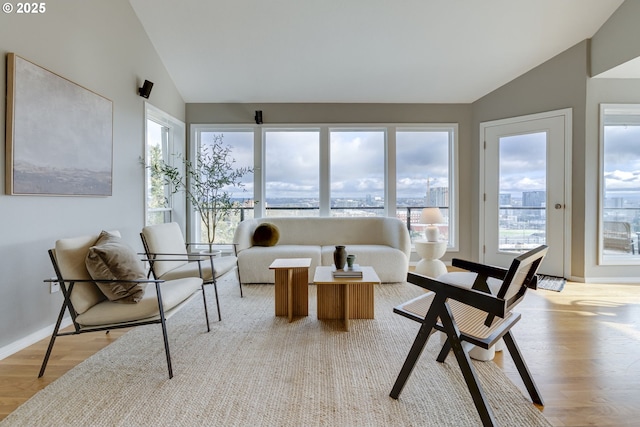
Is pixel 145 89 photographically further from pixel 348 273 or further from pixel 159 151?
pixel 348 273

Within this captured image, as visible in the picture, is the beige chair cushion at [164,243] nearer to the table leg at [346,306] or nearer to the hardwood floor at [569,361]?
the hardwood floor at [569,361]

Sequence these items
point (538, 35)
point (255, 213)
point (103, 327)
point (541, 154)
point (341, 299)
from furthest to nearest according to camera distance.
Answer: point (255, 213) → point (541, 154) → point (538, 35) → point (341, 299) → point (103, 327)

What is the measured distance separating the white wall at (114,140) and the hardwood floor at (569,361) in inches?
15.2

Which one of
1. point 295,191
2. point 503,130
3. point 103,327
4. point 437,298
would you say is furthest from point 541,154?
point 103,327

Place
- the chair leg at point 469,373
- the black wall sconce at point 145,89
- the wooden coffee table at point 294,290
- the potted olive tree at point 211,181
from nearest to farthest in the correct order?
1. the chair leg at point 469,373
2. the wooden coffee table at point 294,290
3. the black wall sconce at point 145,89
4. the potted olive tree at point 211,181

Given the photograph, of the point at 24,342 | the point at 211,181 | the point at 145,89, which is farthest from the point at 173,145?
the point at 24,342

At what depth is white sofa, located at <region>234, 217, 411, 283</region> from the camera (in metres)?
3.68

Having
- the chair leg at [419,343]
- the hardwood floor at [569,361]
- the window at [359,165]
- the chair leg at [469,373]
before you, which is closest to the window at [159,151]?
the hardwood floor at [569,361]

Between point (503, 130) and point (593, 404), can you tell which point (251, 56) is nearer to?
point (503, 130)

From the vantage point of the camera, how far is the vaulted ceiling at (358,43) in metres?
3.26

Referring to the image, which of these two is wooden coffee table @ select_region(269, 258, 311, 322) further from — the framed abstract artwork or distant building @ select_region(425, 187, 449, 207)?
distant building @ select_region(425, 187, 449, 207)

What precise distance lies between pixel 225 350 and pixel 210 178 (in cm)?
290

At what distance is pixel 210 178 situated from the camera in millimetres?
4414

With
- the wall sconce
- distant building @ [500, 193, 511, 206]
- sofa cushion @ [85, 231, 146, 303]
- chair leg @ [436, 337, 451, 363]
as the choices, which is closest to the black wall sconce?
sofa cushion @ [85, 231, 146, 303]
